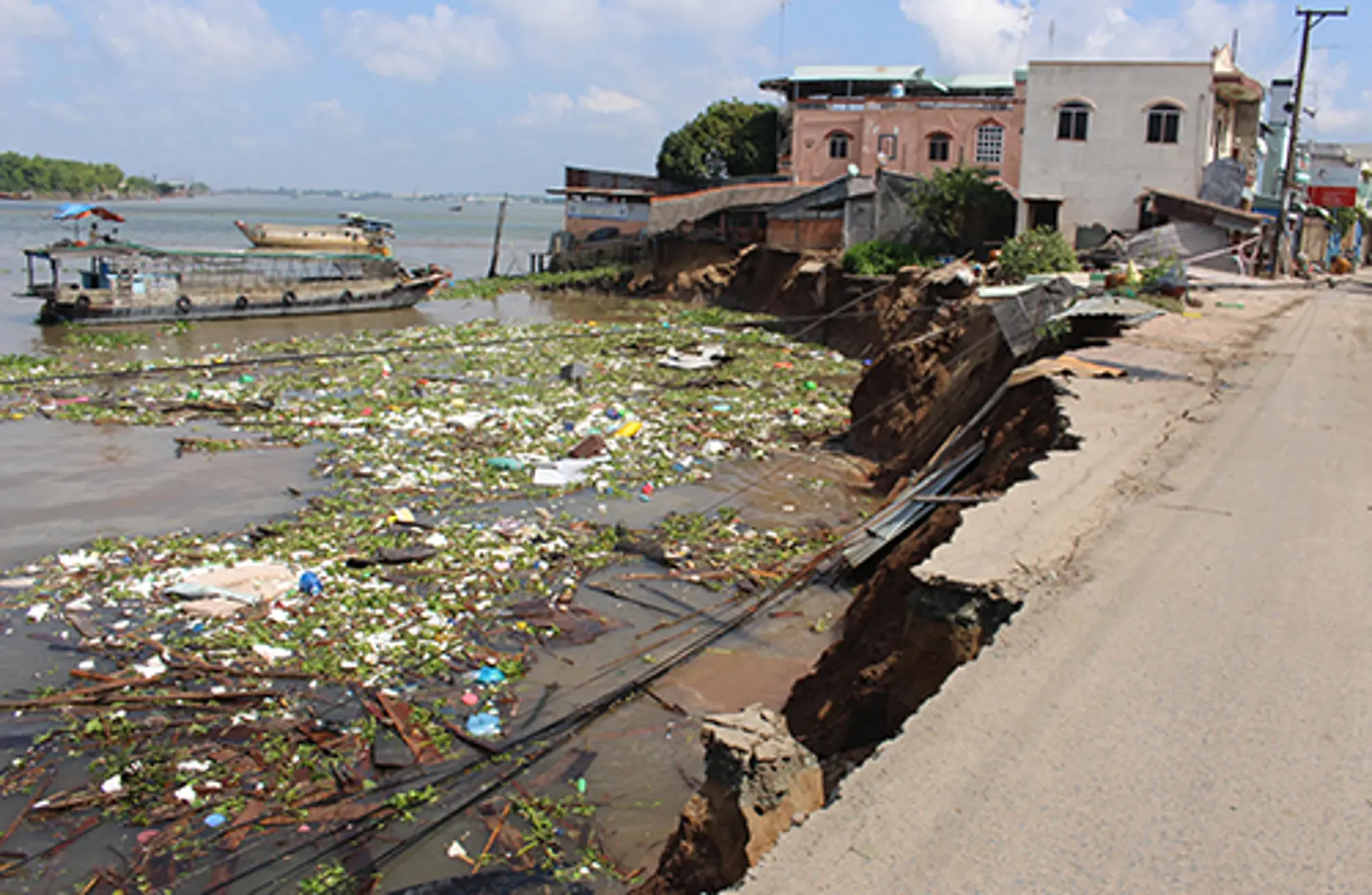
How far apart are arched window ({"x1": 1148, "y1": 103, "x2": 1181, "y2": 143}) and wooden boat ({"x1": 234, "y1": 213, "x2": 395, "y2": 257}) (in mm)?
22828

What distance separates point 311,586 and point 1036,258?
12989 millimetres

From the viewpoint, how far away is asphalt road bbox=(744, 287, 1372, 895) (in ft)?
9.30

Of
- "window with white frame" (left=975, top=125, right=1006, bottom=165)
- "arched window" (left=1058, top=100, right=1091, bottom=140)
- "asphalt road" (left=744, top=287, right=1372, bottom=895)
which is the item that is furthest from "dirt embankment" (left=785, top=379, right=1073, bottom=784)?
"window with white frame" (left=975, top=125, right=1006, bottom=165)

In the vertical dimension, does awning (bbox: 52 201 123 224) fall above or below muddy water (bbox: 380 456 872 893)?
above

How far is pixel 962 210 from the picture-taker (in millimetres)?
24703

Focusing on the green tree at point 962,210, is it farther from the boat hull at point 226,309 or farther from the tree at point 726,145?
the tree at point 726,145

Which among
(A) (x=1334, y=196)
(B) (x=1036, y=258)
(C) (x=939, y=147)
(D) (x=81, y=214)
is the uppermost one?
(C) (x=939, y=147)

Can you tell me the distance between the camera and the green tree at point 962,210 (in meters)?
24.5

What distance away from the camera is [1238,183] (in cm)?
2266

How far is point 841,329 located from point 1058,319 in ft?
40.7

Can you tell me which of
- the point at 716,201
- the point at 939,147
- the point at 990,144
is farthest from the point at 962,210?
the point at 716,201

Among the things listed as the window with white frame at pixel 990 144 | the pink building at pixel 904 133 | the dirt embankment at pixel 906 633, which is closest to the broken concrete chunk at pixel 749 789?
the dirt embankment at pixel 906 633

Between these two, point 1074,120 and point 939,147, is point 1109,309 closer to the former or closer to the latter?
point 1074,120

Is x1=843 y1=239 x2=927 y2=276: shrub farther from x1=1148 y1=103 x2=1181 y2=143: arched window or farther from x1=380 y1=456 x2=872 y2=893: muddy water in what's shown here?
x1=380 y1=456 x2=872 y2=893: muddy water
